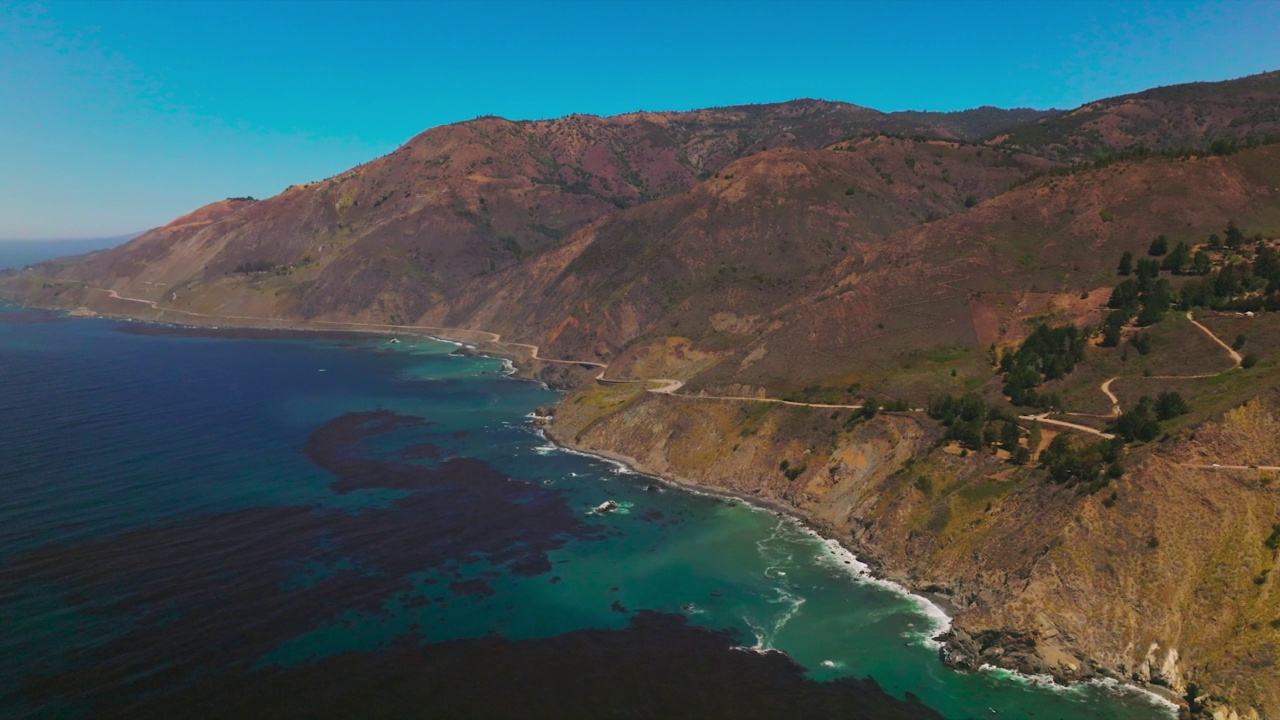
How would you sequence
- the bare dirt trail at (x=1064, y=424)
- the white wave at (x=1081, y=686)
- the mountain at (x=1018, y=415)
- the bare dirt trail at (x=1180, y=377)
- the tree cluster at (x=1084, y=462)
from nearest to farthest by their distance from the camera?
the white wave at (x=1081, y=686)
the mountain at (x=1018, y=415)
the tree cluster at (x=1084, y=462)
the bare dirt trail at (x=1064, y=424)
the bare dirt trail at (x=1180, y=377)

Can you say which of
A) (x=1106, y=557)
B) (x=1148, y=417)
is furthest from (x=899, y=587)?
(x=1148, y=417)

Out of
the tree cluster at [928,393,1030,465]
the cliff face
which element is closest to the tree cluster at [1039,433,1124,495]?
the cliff face

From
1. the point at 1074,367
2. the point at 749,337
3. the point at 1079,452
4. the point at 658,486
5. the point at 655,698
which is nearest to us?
the point at 655,698

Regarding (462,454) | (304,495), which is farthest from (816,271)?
(304,495)

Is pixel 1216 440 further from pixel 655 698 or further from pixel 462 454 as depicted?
pixel 462 454

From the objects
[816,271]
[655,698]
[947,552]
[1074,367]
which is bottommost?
[655,698]

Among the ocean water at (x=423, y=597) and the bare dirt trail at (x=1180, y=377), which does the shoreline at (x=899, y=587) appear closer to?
the ocean water at (x=423, y=597)

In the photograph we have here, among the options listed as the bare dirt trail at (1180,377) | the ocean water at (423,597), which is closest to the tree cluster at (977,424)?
the bare dirt trail at (1180,377)
